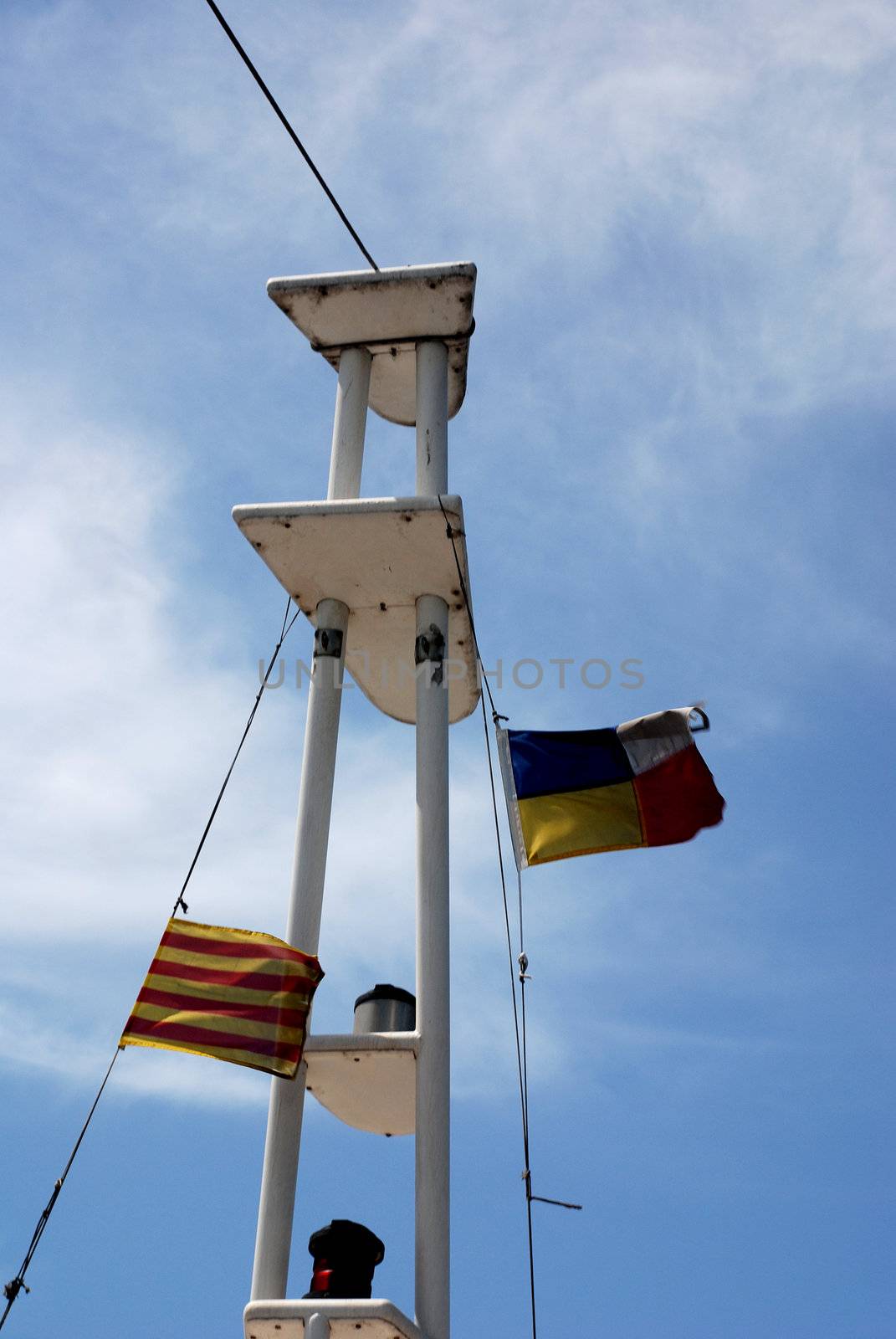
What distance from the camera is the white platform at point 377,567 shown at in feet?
36.1

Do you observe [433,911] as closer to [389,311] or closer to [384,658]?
[384,658]

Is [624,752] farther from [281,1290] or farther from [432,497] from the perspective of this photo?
[281,1290]

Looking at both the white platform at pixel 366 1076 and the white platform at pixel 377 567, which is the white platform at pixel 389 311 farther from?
the white platform at pixel 366 1076

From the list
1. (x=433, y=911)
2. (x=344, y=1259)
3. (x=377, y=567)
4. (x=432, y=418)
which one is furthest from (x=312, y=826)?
(x=432, y=418)

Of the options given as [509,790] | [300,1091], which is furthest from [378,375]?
[300,1091]

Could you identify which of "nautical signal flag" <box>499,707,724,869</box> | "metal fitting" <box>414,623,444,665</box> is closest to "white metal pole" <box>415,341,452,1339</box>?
"metal fitting" <box>414,623,444,665</box>

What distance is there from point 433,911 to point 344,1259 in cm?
233

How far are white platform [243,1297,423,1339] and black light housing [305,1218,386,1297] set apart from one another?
0.14 metres

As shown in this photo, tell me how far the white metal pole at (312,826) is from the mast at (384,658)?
1 cm

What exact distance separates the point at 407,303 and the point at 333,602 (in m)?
2.59

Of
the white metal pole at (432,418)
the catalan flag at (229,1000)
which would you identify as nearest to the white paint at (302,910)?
the catalan flag at (229,1000)

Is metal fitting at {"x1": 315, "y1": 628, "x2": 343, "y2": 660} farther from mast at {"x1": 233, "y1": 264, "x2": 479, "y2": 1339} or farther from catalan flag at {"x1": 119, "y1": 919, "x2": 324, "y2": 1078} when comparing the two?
catalan flag at {"x1": 119, "y1": 919, "x2": 324, "y2": 1078}

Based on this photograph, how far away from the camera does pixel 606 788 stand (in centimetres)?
1260

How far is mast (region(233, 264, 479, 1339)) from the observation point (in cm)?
903
